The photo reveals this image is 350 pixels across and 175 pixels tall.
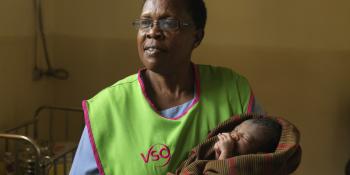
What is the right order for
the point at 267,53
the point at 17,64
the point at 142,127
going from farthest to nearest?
the point at 267,53
the point at 17,64
the point at 142,127

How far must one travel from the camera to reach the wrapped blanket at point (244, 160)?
98 centimetres

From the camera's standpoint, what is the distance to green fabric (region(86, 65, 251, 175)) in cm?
106

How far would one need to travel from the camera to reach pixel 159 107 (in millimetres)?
1146

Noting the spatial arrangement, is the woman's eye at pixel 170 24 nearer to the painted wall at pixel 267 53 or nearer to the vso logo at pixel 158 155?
the vso logo at pixel 158 155

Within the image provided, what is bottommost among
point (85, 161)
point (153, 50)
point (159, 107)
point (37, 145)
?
point (37, 145)

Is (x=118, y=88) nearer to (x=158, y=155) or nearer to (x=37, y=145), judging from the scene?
(x=158, y=155)

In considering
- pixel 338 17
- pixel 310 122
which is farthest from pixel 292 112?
pixel 338 17

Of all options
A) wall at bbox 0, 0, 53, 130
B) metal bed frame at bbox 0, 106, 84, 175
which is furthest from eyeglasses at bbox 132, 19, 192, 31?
wall at bbox 0, 0, 53, 130

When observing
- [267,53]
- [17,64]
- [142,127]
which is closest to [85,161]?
[142,127]

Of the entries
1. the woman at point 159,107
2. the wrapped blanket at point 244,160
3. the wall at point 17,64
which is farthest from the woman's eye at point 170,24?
the wall at point 17,64

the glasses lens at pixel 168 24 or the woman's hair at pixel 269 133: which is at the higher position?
the glasses lens at pixel 168 24

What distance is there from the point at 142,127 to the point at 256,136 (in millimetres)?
285

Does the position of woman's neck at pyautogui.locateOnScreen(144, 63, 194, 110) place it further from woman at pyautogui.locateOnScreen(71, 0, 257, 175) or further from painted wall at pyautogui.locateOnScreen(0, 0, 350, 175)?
painted wall at pyautogui.locateOnScreen(0, 0, 350, 175)

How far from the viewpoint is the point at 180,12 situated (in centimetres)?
111
